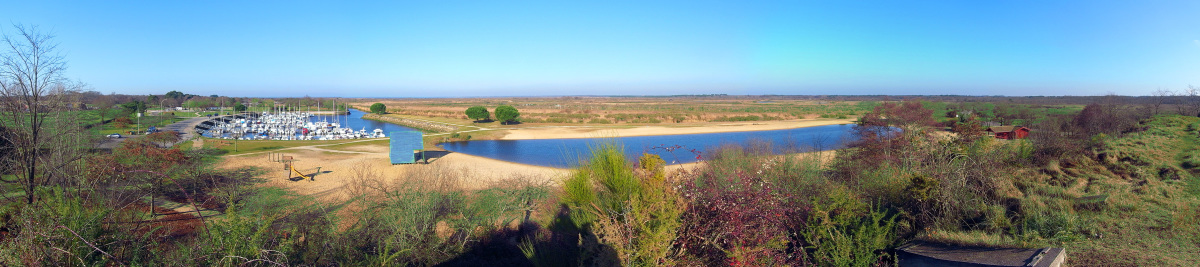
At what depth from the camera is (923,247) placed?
6.49 meters

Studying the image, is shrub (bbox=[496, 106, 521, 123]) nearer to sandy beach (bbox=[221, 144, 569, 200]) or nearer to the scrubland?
sandy beach (bbox=[221, 144, 569, 200])

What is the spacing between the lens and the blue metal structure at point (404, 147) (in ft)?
71.3

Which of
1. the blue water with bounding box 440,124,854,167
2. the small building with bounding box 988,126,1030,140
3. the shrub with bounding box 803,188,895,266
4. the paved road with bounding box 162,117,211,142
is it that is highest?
the small building with bounding box 988,126,1030,140

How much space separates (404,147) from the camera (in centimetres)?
2208

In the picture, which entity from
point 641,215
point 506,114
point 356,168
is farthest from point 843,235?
point 506,114

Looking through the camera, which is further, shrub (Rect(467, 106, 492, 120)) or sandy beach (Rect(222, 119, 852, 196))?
shrub (Rect(467, 106, 492, 120))

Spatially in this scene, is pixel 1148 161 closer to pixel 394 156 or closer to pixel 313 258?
pixel 313 258

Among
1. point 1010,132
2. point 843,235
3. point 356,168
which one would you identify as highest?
point 1010,132

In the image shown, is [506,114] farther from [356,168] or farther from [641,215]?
[641,215]

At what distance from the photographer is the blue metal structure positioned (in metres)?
21.7

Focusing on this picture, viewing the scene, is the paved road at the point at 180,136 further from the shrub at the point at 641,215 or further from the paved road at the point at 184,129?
the shrub at the point at 641,215

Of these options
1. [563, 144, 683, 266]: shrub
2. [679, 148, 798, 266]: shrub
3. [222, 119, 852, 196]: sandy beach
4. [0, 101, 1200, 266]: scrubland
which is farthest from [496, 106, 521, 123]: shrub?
[679, 148, 798, 266]: shrub

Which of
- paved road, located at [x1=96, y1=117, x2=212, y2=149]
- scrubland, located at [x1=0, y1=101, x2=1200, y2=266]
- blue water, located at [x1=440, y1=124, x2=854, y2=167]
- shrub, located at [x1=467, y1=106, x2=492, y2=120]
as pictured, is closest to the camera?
scrubland, located at [x1=0, y1=101, x2=1200, y2=266]

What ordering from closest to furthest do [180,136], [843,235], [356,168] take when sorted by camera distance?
1. [843,235]
2. [356,168]
3. [180,136]
